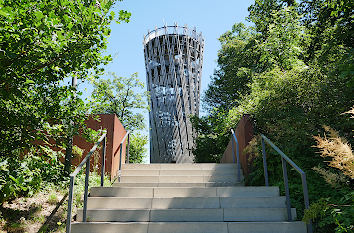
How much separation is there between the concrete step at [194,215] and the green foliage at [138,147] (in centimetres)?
1193

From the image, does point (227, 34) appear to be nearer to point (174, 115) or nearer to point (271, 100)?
point (174, 115)

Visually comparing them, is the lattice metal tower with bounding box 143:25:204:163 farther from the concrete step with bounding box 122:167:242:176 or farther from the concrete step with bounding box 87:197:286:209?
the concrete step with bounding box 87:197:286:209

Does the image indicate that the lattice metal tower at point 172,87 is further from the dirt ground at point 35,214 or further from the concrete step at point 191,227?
the concrete step at point 191,227

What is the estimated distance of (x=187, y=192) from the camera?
13.5ft

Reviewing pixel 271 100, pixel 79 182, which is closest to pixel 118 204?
pixel 79 182

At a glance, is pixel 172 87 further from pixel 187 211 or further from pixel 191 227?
pixel 191 227

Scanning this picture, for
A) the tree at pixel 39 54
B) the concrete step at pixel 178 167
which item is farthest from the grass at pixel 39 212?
the concrete step at pixel 178 167

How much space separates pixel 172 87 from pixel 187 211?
23.0 metres

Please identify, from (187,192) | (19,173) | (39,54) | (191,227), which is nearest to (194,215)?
(191,227)

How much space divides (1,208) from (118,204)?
4.49 ft

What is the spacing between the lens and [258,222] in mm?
3180

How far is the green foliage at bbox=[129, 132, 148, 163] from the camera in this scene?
16.1 metres

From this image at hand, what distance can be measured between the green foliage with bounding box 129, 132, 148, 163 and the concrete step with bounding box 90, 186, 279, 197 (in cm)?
1134

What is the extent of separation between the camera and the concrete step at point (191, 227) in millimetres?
3123
